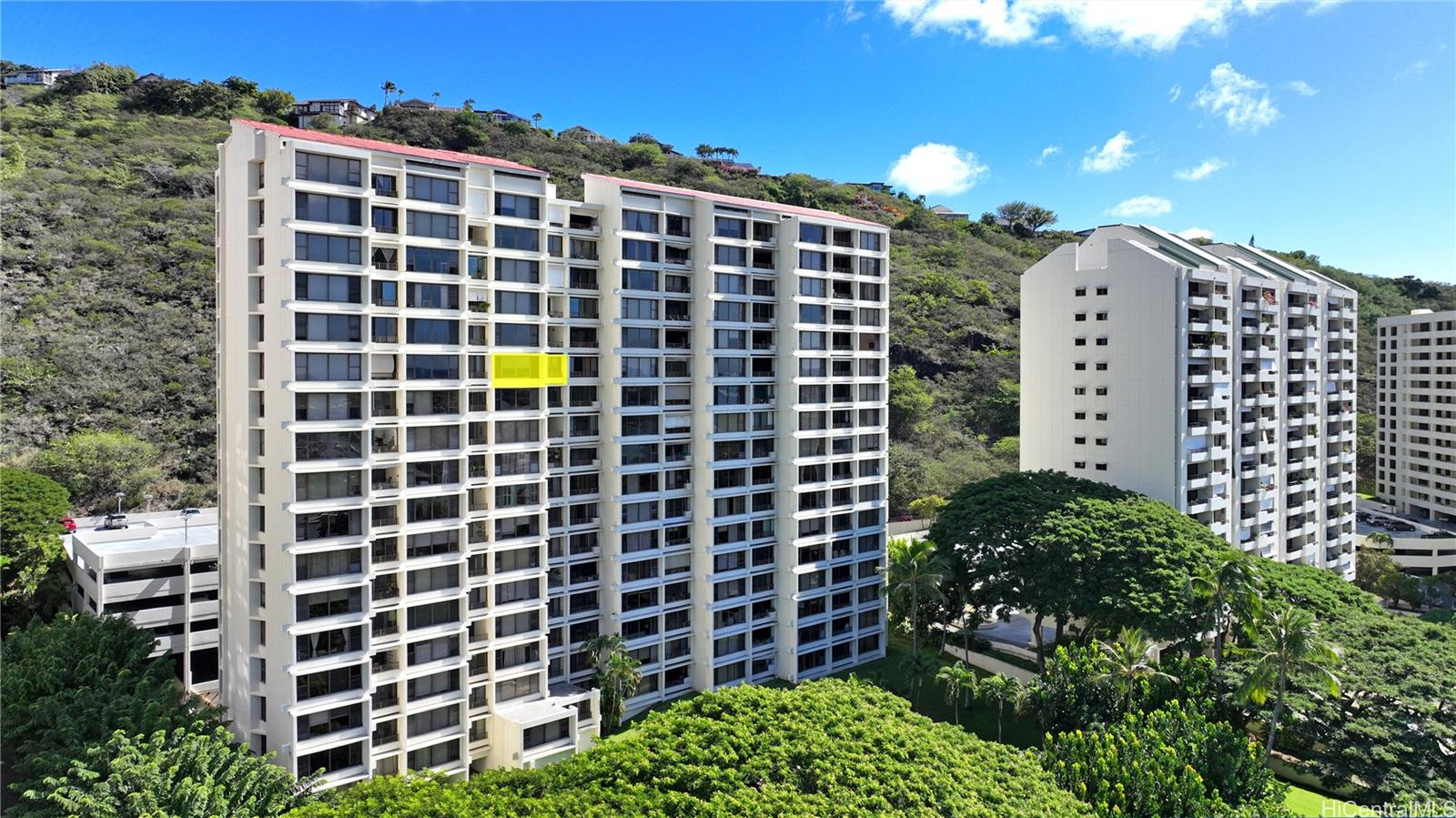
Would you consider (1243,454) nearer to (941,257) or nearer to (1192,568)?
(1192,568)

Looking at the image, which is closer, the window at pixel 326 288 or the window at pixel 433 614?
the window at pixel 326 288

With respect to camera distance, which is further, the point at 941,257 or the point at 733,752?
the point at 941,257

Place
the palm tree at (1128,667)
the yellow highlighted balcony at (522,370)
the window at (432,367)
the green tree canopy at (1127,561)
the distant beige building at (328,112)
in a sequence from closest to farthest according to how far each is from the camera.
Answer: the window at (432,367)
the palm tree at (1128,667)
the yellow highlighted balcony at (522,370)
the green tree canopy at (1127,561)
the distant beige building at (328,112)

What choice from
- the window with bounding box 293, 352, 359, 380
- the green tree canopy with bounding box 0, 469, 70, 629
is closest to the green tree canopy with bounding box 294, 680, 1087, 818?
the window with bounding box 293, 352, 359, 380

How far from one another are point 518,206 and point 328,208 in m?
9.00

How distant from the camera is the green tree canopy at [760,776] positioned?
83.3 ft

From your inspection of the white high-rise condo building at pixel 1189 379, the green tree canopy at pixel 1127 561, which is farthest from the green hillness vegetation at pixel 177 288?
the green tree canopy at pixel 1127 561

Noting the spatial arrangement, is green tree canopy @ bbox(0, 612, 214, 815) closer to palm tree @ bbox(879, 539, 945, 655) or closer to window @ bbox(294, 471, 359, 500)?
window @ bbox(294, 471, 359, 500)

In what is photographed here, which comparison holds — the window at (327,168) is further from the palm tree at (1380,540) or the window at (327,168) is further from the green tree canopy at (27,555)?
the palm tree at (1380,540)

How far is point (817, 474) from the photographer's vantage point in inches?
→ 1997

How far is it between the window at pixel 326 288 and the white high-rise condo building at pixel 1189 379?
4615cm

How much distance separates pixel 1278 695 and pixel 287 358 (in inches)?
1723

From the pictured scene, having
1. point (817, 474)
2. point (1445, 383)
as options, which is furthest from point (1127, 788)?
point (1445, 383)

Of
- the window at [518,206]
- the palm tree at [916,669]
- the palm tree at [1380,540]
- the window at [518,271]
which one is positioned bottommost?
the palm tree at [916,669]
